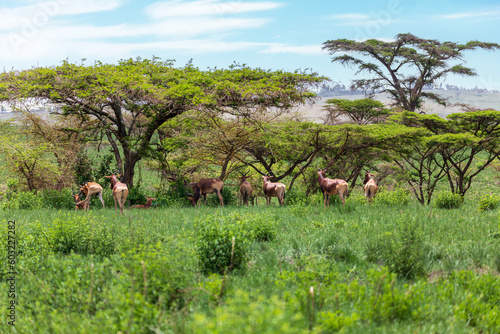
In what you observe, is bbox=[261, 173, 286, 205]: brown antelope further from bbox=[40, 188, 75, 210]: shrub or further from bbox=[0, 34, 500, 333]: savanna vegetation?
bbox=[40, 188, 75, 210]: shrub

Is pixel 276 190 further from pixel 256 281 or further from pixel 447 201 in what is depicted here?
pixel 256 281

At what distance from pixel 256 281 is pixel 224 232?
1.17 m

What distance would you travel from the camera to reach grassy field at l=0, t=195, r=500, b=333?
461 cm

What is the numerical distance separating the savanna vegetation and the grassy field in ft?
0.11

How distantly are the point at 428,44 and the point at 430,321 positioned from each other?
38762 millimetres

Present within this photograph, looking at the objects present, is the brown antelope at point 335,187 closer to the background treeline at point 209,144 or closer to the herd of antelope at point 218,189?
the herd of antelope at point 218,189

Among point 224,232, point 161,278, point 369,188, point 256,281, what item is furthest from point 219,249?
point 369,188

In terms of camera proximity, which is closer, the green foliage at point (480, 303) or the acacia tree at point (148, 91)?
the green foliage at point (480, 303)

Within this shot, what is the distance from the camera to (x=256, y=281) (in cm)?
636

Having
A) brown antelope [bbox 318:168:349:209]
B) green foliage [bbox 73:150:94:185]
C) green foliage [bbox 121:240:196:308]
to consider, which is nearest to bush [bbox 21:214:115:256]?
green foliage [bbox 121:240:196:308]

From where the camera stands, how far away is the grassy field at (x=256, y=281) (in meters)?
4.61

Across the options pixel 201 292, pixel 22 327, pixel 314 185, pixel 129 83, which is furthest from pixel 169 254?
pixel 314 185

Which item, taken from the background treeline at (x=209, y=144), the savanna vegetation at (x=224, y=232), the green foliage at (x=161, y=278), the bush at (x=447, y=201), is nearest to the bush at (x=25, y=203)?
the savanna vegetation at (x=224, y=232)

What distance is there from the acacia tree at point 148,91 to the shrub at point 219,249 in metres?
11.3
